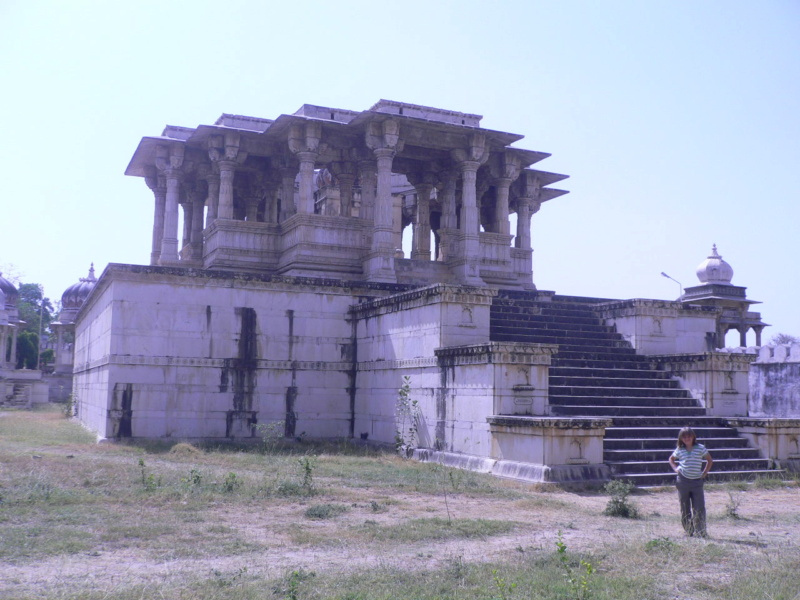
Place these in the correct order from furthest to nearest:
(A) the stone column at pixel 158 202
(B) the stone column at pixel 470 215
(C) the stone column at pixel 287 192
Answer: (A) the stone column at pixel 158 202 < (C) the stone column at pixel 287 192 < (B) the stone column at pixel 470 215

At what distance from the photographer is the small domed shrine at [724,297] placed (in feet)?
131

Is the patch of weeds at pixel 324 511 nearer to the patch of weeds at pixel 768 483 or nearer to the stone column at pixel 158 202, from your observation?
the patch of weeds at pixel 768 483

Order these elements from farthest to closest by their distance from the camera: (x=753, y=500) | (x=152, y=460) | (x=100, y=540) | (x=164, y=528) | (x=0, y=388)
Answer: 1. (x=0, y=388)
2. (x=152, y=460)
3. (x=753, y=500)
4. (x=164, y=528)
5. (x=100, y=540)

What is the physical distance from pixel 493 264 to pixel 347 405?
7.79 m

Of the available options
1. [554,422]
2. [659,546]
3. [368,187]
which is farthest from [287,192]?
[659,546]

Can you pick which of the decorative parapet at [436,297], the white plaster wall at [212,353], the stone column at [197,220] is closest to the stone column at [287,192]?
the stone column at [197,220]

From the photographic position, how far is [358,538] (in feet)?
28.9

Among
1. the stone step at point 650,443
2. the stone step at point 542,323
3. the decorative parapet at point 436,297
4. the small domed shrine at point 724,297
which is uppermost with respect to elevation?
the small domed shrine at point 724,297

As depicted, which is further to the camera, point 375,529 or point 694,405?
point 694,405

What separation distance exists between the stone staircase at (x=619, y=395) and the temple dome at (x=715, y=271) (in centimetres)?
2352

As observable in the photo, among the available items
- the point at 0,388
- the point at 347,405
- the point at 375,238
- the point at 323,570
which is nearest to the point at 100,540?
the point at 323,570

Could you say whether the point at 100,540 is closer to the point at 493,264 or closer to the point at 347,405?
the point at 347,405

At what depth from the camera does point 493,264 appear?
25.6 meters

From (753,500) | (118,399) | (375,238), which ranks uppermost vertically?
(375,238)
